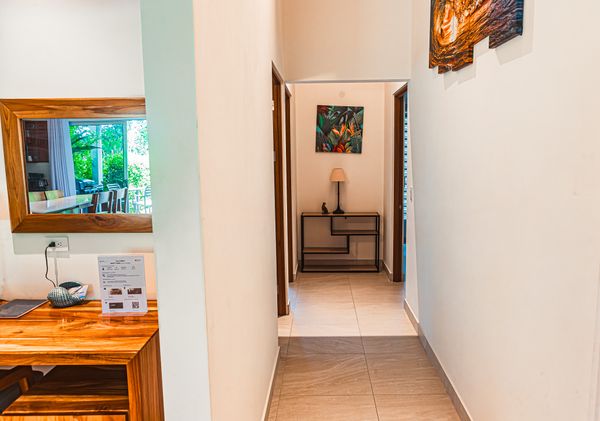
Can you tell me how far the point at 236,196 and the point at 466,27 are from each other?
1.52 metres

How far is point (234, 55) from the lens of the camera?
167cm

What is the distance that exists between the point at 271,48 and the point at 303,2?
1.02m

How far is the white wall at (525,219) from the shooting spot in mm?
1346

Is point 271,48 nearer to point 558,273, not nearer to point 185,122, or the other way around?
point 185,122

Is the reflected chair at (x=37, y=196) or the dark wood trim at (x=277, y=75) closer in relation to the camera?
the reflected chair at (x=37, y=196)

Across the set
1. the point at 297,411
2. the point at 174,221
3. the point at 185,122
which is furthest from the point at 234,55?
the point at 297,411

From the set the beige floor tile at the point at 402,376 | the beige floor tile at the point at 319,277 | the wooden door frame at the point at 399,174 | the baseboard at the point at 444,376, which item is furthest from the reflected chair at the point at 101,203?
the wooden door frame at the point at 399,174

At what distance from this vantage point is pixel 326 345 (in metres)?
3.45

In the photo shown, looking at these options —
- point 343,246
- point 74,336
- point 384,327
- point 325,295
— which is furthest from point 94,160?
point 343,246

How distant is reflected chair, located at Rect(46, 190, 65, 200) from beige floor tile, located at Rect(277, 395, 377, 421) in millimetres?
1670

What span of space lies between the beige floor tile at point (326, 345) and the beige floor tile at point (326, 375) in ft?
0.21

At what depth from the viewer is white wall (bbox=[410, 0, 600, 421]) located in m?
1.35

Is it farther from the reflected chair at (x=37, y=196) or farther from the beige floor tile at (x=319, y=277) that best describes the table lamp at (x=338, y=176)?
the reflected chair at (x=37, y=196)

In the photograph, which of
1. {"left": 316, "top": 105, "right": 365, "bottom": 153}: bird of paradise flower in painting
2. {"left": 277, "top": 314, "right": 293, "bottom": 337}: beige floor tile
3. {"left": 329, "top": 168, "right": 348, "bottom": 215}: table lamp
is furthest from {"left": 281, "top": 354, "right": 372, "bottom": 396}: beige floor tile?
{"left": 316, "top": 105, "right": 365, "bottom": 153}: bird of paradise flower in painting
